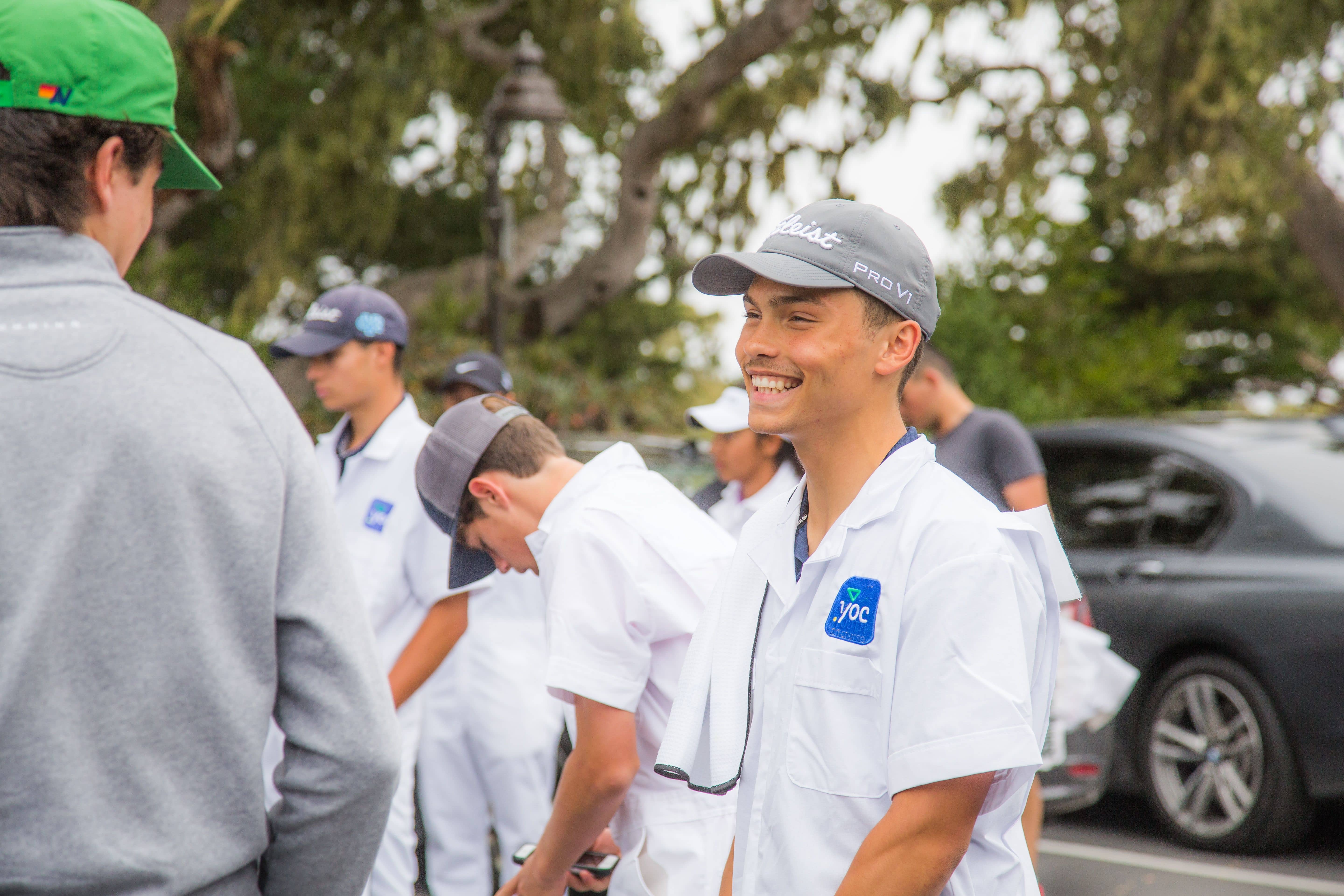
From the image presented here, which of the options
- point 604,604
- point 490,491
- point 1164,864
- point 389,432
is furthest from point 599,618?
point 1164,864

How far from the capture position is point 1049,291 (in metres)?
17.7

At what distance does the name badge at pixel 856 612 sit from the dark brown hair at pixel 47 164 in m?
1.05

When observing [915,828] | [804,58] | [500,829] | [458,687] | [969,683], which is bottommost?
[500,829]

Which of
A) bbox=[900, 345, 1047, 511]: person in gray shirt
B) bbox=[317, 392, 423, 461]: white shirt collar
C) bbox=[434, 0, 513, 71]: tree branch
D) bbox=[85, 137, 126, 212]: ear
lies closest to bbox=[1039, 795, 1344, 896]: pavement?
bbox=[900, 345, 1047, 511]: person in gray shirt

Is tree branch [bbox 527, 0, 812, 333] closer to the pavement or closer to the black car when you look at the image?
the black car

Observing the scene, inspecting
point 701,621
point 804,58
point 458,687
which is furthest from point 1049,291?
point 701,621

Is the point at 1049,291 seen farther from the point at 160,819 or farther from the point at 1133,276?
the point at 160,819

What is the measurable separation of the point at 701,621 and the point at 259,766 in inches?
30.8

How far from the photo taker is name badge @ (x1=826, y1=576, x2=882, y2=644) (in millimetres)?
1650

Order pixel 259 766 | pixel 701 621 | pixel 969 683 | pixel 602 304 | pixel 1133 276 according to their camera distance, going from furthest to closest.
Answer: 1. pixel 1133 276
2. pixel 602 304
3. pixel 701 621
4. pixel 969 683
5. pixel 259 766

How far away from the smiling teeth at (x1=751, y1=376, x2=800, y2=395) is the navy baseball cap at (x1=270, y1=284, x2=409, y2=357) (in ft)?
7.17

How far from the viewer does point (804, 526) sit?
78.0 inches

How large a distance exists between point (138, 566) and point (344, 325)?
8.64ft

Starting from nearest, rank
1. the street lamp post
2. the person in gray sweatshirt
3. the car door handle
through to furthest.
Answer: the person in gray sweatshirt < the car door handle < the street lamp post
